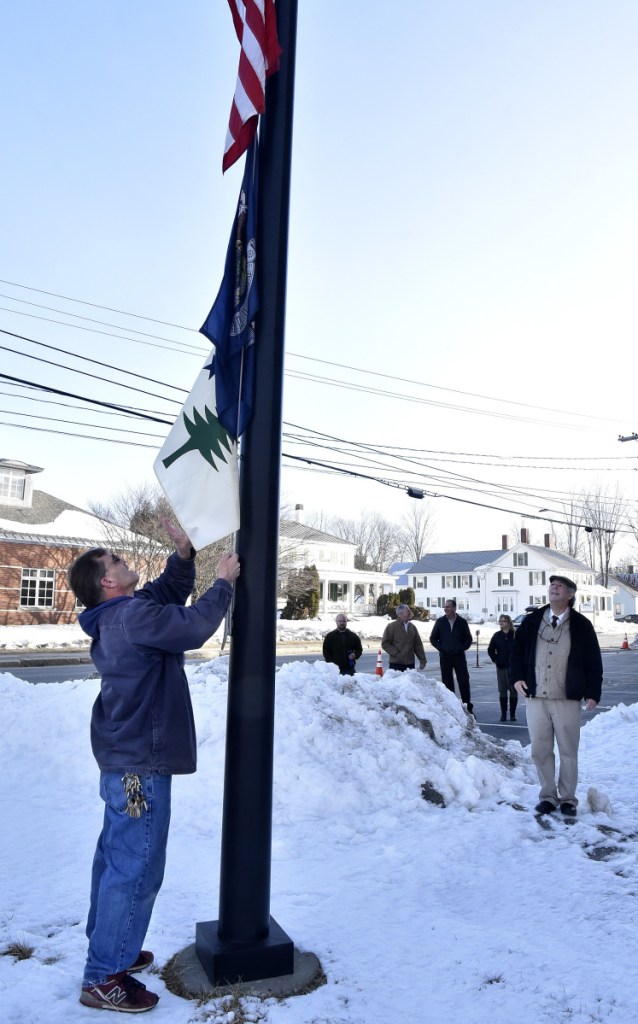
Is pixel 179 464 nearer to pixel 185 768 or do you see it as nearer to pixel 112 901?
pixel 185 768

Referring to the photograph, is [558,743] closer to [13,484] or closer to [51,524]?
[51,524]

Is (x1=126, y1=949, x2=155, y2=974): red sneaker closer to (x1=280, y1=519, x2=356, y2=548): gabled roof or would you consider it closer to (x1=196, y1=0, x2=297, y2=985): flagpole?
(x1=196, y1=0, x2=297, y2=985): flagpole

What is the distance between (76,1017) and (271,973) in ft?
2.69

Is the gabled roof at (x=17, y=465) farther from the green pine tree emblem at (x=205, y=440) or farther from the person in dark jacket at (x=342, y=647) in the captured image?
the green pine tree emblem at (x=205, y=440)

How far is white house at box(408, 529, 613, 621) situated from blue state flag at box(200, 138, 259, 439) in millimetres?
67788

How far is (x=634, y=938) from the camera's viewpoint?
12.3 ft

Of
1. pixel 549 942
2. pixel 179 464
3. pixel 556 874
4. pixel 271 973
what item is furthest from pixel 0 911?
pixel 556 874

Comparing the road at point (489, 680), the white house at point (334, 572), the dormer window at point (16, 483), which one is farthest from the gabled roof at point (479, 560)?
the dormer window at point (16, 483)

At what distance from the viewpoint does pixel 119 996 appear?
3053mm

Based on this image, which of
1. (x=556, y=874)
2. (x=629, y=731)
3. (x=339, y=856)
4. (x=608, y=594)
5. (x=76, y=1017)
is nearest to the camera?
(x=76, y=1017)

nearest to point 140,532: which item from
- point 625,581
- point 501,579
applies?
point 501,579

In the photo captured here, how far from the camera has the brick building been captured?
1375 inches

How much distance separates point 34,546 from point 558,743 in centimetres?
3323

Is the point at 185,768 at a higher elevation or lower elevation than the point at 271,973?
higher
